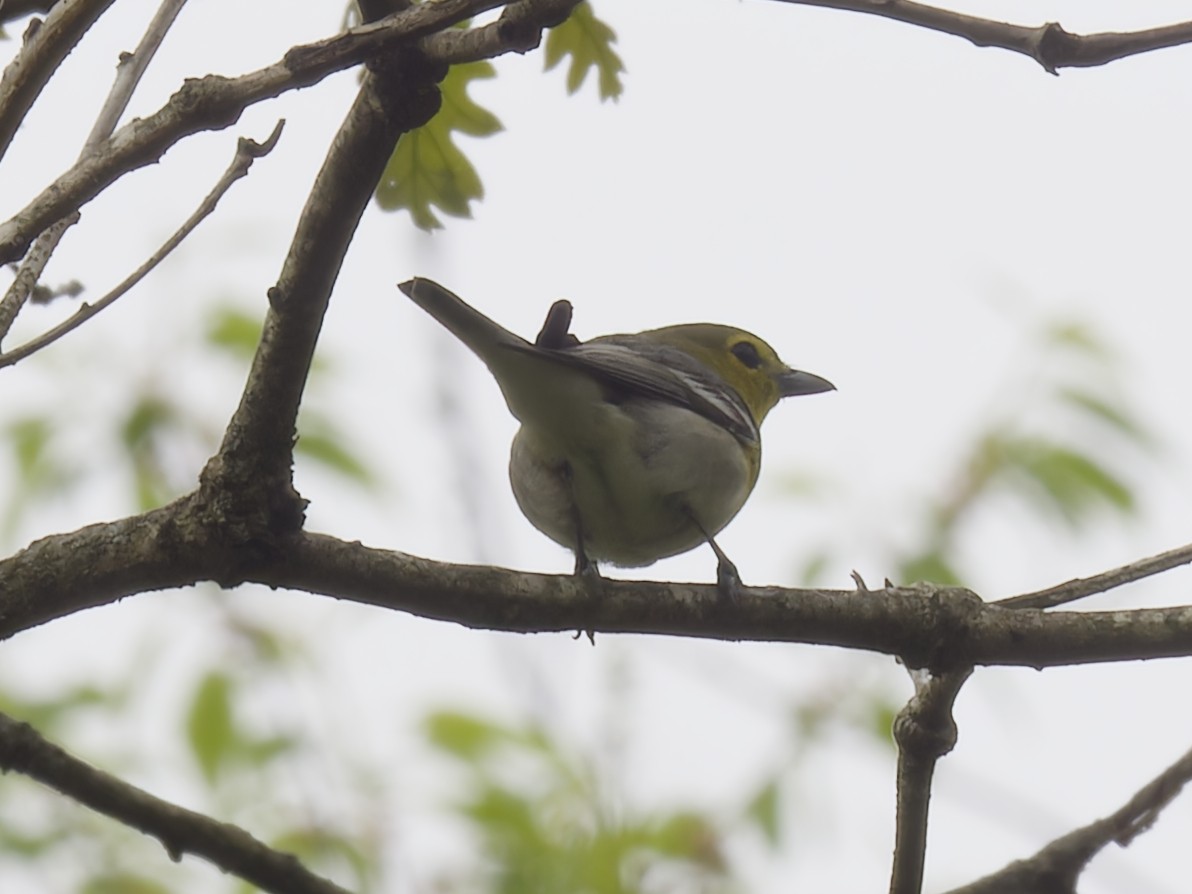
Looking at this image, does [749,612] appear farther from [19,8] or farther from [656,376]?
[19,8]

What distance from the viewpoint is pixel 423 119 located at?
2.37m

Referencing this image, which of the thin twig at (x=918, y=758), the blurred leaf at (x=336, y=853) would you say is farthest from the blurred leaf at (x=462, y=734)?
the thin twig at (x=918, y=758)

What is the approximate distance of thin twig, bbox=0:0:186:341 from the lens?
2602 millimetres

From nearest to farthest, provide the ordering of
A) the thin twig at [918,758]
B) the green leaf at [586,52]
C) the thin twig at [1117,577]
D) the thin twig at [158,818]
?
1. the thin twig at [158,818]
2. the thin twig at [918,758]
3. the thin twig at [1117,577]
4. the green leaf at [586,52]

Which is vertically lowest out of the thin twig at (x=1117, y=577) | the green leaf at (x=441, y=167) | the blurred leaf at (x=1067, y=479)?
the thin twig at (x=1117, y=577)

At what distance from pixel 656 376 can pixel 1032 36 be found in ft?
7.84

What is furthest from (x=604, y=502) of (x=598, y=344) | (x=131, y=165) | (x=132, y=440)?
(x=131, y=165)

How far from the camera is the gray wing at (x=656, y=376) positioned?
4.20 meters

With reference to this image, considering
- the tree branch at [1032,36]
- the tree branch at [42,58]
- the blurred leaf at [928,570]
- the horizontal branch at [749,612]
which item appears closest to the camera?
the tree branch at [1032,36]

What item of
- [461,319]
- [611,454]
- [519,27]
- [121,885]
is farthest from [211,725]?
[519,27]

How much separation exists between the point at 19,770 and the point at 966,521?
13.9 ft

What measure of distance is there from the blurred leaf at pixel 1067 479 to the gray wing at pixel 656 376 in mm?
1094

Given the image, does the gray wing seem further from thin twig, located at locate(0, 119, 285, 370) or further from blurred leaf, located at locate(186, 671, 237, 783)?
blurred leaf, located at locate(186, 671, 237, 783)

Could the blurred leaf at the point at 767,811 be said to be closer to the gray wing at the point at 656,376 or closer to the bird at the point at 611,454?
the bird at the point at 611,454
